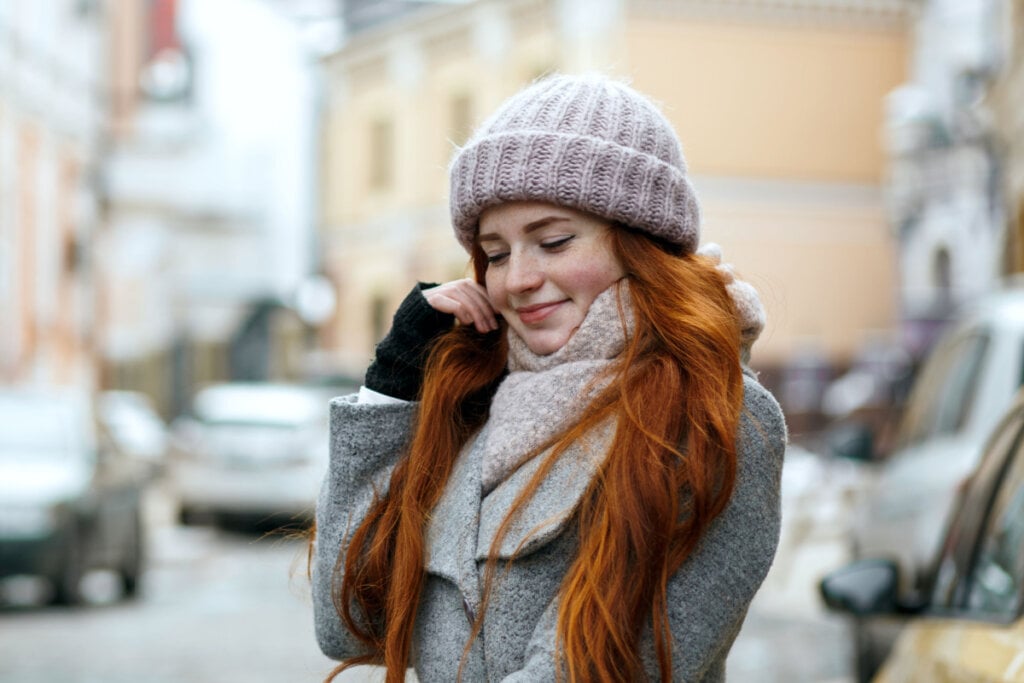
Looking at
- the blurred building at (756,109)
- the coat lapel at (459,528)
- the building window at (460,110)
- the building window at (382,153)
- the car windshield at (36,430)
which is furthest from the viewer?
the building window at (382,153)

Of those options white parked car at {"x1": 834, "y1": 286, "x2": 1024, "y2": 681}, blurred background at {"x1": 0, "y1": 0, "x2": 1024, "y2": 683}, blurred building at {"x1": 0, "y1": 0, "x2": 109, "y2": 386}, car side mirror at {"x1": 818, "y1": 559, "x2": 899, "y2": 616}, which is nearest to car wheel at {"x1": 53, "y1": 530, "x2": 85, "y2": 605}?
blurred background at {"x1": 0, "y1": 0, "x2": 1024, "y2": 683}

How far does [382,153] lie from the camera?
1574 inches

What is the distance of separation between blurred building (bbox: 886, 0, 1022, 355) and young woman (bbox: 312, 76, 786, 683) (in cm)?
2200

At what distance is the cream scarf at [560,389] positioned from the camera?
2.67 meters

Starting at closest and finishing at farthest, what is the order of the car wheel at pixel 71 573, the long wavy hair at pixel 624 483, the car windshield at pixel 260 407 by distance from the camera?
1. the long wavy hair at pixel 624 483
2. the car wheel at pixel 71 573
3. the car windshield at pixel 260 407

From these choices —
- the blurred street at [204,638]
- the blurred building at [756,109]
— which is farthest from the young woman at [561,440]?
the blurred building at [756,109]

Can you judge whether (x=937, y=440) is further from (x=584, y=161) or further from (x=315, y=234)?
(x=315, y=234)

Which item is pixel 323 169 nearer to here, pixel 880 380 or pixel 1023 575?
pixel 880 380

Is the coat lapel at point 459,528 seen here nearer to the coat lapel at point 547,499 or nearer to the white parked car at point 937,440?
the coat lapel at point 547,499

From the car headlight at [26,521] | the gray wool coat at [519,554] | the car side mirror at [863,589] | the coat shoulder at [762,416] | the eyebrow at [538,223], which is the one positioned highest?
the eyebrow at [538,223]

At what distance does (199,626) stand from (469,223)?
910 centimetres

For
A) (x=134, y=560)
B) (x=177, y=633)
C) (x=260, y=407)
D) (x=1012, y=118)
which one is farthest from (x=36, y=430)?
(x=1012, y=118)

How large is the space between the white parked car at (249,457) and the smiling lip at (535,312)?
15.3 metres

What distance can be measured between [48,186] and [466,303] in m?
25.9
